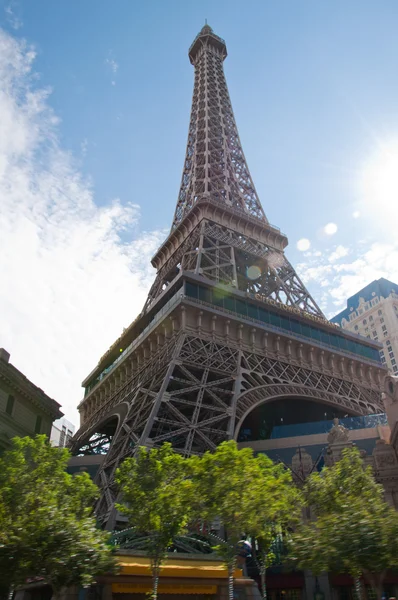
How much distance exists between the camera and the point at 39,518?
1873 cm

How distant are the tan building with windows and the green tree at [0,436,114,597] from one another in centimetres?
1250

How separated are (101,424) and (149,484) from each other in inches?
1212

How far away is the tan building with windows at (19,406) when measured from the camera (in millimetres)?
34438

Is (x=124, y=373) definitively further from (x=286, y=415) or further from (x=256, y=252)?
(x=256, y=252)

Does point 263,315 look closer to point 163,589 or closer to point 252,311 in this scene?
point 252,311

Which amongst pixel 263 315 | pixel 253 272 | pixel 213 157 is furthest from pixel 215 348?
pixel 213 157

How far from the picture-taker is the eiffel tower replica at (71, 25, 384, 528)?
3872cm

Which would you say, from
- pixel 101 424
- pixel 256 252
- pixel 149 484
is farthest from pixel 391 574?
pixel 256 252

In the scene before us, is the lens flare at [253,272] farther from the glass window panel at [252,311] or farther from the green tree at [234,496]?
the green tree at [234,496]

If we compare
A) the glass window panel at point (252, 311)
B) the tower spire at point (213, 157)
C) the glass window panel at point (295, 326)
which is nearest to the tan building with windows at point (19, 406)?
the glass window panel at point (252, 311)

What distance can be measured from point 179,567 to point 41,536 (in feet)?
35.8

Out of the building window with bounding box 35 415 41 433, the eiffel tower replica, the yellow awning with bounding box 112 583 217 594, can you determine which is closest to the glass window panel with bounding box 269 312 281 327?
the eiffel tower replica

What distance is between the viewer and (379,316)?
12194 cm

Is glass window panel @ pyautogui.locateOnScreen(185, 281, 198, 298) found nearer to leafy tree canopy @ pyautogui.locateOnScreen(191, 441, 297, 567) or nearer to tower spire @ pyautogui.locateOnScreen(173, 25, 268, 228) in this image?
tower spire @ pyautogui.locateOnScreen(173, 25, 268, 228)
